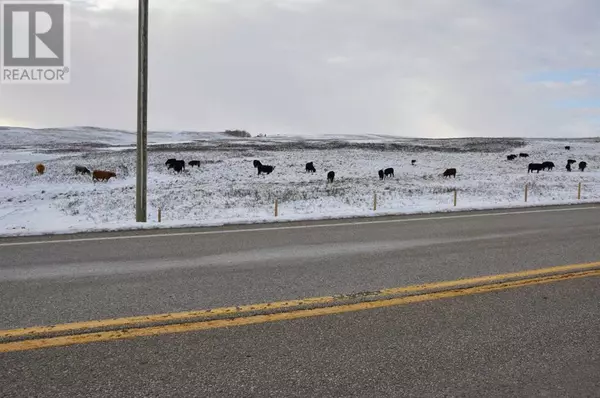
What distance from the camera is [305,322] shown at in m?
4.36

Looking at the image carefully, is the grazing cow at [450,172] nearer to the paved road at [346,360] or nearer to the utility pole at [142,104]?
the utility pole at [142,104]

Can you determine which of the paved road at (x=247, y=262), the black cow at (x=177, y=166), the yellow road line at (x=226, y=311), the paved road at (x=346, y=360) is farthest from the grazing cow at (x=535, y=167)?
the paved road at (x=346, y=360)

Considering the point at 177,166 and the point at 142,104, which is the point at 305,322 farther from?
the point at 177,166

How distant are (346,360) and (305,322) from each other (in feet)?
2.62

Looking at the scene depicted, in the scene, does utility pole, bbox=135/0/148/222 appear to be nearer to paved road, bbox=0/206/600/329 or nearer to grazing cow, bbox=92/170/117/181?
paved road, bbox=0/206/600/329

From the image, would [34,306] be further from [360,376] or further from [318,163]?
[318,163]

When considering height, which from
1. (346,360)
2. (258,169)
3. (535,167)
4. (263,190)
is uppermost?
(535,167)

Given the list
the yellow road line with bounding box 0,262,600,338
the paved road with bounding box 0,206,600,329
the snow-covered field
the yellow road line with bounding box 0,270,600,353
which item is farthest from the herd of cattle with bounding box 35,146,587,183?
the yellow road line with bounding box 0,270,600,353

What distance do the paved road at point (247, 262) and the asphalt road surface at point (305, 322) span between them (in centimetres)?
3

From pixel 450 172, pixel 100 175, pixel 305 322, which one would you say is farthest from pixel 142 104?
pixel 450 172

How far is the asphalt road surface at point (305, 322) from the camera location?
3297mm

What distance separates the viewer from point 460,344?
3945 millimetres

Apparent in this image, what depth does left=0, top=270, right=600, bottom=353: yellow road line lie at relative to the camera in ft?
12.6

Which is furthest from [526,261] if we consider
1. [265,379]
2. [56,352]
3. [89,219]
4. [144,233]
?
[89,219]
